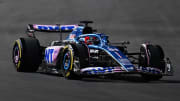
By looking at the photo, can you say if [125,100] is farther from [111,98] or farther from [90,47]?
[90,47]

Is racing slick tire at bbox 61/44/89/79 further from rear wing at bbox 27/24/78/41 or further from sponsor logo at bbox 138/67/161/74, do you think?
rear wing at bbox 27/24/78/41

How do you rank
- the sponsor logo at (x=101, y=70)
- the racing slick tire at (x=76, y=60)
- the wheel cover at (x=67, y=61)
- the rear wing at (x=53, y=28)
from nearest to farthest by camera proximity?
the sponsor logo at (x=101, y=70) → the racing slick tire at (x=76, y=60) → the wheel cover at (x=67, y=61) → the rear wing at (x=53, y=28)

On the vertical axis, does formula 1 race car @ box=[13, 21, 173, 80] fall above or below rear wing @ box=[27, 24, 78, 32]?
below

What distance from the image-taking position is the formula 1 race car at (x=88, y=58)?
10156mm

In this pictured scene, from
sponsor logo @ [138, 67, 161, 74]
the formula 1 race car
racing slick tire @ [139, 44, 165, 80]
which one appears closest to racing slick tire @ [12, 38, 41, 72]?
the formula 1 race car

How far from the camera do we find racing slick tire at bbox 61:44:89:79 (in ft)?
33.8

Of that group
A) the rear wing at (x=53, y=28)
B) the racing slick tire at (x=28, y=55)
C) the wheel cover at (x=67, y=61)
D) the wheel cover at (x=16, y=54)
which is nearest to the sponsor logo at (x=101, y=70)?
the wheel cover at (x=67, y=61)

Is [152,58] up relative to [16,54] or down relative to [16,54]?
down

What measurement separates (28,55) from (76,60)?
2992 millimetres

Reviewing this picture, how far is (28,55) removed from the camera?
508 inches

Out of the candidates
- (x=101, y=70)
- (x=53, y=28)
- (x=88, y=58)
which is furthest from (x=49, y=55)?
(x=101, y=70)

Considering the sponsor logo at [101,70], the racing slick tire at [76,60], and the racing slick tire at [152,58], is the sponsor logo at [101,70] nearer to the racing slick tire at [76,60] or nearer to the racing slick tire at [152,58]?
the racing slick tire at [76,60]

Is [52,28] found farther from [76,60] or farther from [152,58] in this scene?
[152,58]

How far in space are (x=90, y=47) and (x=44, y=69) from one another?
260 cm
